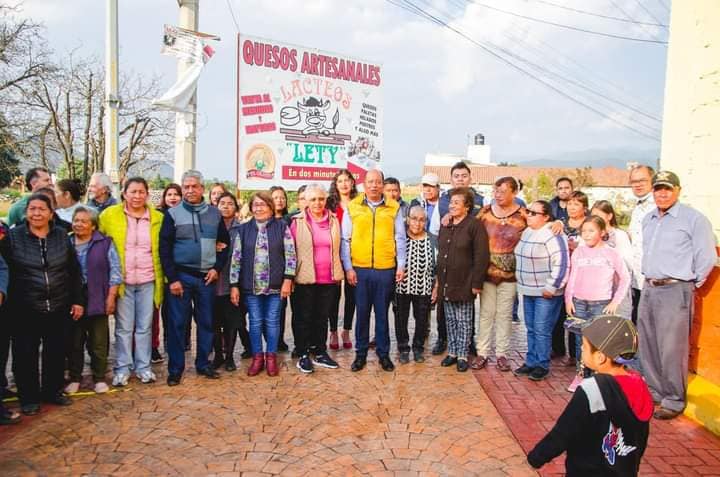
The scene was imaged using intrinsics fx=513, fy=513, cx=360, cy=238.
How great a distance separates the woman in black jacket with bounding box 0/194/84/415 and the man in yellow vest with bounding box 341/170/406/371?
8.77 ft

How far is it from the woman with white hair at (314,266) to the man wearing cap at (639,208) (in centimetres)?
302

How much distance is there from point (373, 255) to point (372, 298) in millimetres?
475

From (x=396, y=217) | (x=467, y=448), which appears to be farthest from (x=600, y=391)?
(x=396, y=217)

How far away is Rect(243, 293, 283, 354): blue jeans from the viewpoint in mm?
5320

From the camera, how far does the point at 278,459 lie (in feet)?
11.7

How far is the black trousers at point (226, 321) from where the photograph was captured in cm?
555

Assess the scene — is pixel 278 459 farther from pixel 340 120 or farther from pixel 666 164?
pixel 340 120

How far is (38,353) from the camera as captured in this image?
4.42 m

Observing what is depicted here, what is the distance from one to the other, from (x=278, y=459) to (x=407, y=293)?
259 cm

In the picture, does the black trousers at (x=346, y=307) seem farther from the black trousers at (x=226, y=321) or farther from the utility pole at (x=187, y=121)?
the utility pole at (x=187, y=121)

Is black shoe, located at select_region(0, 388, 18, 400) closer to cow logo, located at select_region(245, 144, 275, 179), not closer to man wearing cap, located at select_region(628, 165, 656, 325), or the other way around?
cow logo, located at select_region(245, 144, 275, 179)

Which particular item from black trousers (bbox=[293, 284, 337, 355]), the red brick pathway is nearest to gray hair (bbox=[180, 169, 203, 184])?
black trousers (bbox=[293, 284, 337, 355])

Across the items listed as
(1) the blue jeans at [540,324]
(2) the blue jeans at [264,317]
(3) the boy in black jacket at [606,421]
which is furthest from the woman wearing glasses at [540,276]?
(3) the boy in black jacket at [606,421]

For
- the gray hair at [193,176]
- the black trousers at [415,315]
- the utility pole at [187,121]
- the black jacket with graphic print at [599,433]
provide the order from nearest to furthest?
the black jacket with graphic print at [599,433] → the gray hair at [193,176] → the black trousers at [415,315] → the utility pole at [187,121]
